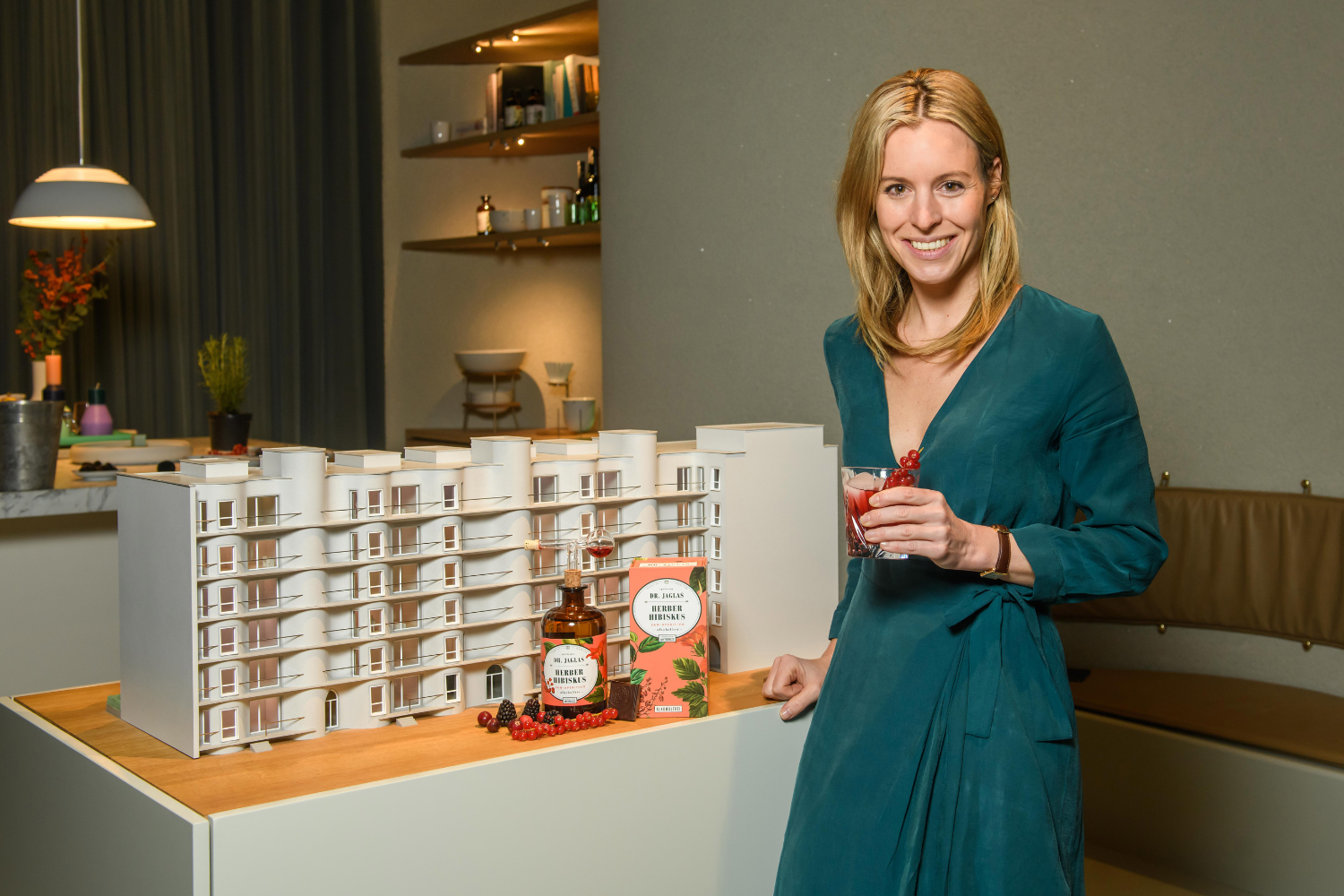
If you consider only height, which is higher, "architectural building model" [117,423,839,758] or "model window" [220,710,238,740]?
"architectural building model" [117,423,839,758]

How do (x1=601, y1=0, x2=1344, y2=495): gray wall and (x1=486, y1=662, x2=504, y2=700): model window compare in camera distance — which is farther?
(x1=601, y1=0, x2=1344, y2=495): gray wall

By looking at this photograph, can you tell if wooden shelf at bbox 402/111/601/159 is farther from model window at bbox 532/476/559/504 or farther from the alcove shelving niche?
model window at bbox 532/476/559/504

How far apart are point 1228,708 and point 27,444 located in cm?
282

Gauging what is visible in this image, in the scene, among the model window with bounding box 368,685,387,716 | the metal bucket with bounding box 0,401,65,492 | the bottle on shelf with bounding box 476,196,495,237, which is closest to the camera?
the model window with bounding box 368,685,387,716

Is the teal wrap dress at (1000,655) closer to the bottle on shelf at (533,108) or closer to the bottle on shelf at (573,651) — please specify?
the bottle on shelf at (573,651)

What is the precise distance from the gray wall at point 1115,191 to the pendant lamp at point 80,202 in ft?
6.30

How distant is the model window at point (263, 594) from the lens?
1.31 metres

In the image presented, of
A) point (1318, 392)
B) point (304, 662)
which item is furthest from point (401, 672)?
point (1318, 392)

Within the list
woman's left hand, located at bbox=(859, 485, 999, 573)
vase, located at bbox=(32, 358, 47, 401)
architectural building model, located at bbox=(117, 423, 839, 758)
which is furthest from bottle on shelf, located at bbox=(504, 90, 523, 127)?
woman's left hand, located at bbox=(859, 485, 999, 573)

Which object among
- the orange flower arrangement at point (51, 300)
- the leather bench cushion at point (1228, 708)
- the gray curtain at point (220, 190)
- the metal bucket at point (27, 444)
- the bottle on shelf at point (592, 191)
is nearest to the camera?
the leather bench cushion at point (1228, 708)

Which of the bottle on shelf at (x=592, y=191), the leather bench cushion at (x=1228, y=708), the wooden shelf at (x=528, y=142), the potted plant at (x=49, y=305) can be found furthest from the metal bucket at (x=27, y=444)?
the leather bench cushion at (x=1228, y=708)

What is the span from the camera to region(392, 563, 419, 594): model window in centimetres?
141

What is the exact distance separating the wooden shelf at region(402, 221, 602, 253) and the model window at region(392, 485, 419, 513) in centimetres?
296

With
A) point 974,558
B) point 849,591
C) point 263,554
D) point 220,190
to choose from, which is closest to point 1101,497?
point 974,558
